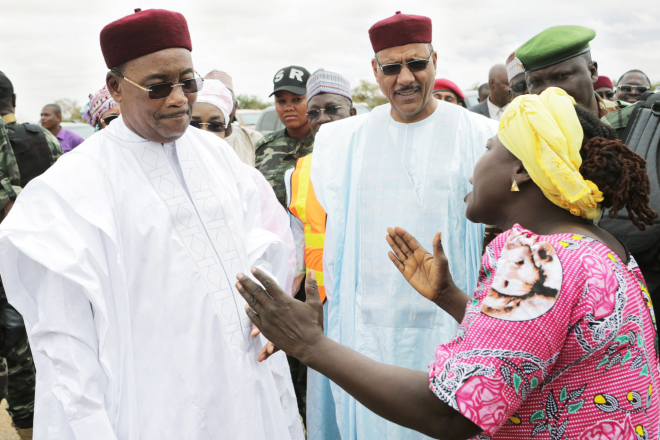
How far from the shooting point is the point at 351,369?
1.41 metres

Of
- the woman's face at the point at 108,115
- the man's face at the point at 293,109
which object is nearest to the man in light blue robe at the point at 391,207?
the man's face at the point at 293,109

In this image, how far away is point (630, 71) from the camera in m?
8.52

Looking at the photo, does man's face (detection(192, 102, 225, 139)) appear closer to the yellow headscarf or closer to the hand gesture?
the hand gesture

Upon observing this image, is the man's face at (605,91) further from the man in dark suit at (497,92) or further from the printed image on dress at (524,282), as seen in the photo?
the printed image on dress at (524,282)

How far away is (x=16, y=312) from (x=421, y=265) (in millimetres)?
2776

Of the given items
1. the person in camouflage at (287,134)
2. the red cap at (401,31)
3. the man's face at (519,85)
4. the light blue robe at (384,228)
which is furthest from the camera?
the person in camouflage at (287,134)

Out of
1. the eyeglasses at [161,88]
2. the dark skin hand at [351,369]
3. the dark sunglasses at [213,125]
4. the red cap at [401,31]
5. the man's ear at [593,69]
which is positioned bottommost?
the dark skin hand at [351,369]

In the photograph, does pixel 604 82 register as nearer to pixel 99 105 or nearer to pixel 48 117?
pixel 99 105

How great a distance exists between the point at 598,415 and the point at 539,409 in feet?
0.43

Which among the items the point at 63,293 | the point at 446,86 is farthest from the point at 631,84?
the point at 63,293

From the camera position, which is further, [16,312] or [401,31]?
[16,312]

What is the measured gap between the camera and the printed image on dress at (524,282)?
1.26 metres

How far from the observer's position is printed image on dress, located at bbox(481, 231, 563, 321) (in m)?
1.26

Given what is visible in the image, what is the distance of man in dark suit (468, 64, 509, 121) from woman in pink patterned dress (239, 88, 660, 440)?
19.1 feet
